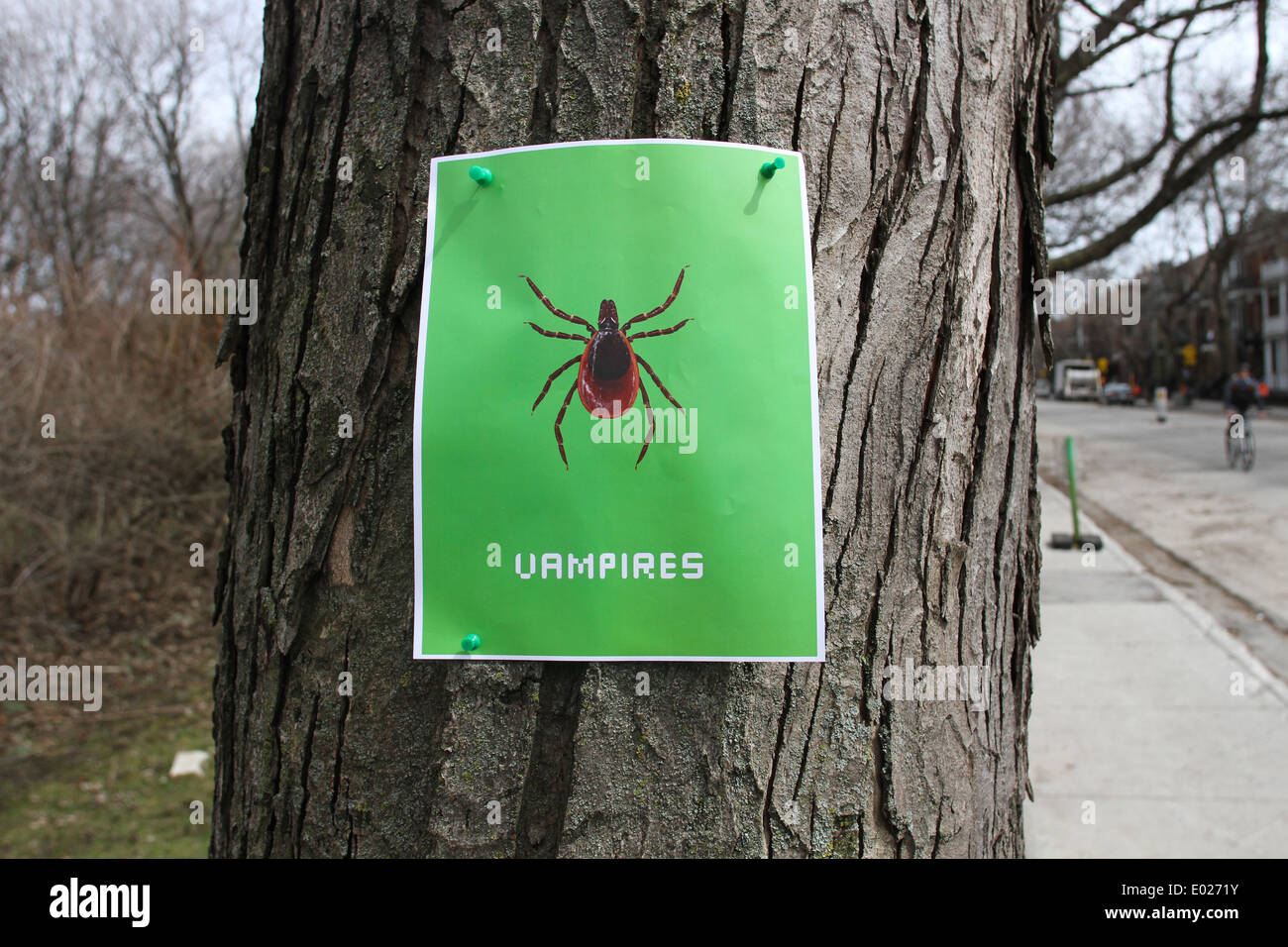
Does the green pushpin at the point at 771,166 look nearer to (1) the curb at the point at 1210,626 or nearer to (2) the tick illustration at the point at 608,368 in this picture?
(2) the tick illustration at the point at 608,368

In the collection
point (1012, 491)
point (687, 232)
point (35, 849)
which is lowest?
point (35, 849)

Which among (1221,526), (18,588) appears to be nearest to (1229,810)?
(18,588)

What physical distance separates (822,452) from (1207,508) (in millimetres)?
14238

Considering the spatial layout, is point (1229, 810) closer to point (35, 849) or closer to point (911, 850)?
point (911, 850)

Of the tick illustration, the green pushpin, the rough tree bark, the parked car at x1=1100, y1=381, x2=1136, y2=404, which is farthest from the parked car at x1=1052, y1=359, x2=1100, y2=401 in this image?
the tick illustration

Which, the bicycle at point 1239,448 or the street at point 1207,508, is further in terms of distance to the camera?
the bicycle at point 1239,448

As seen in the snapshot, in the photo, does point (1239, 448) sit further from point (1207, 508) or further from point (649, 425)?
point (649, 425)

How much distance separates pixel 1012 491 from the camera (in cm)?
133

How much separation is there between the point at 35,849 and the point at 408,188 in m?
4.49

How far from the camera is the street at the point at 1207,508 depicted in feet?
27.6

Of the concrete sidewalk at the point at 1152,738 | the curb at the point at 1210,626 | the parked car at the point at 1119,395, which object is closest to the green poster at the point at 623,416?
the concrete sidewalk at the point at 1152,738

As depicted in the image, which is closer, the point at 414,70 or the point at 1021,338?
the point at 414,70

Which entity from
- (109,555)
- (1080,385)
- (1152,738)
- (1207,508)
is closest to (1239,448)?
(1207,508)

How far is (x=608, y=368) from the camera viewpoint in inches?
45.2
